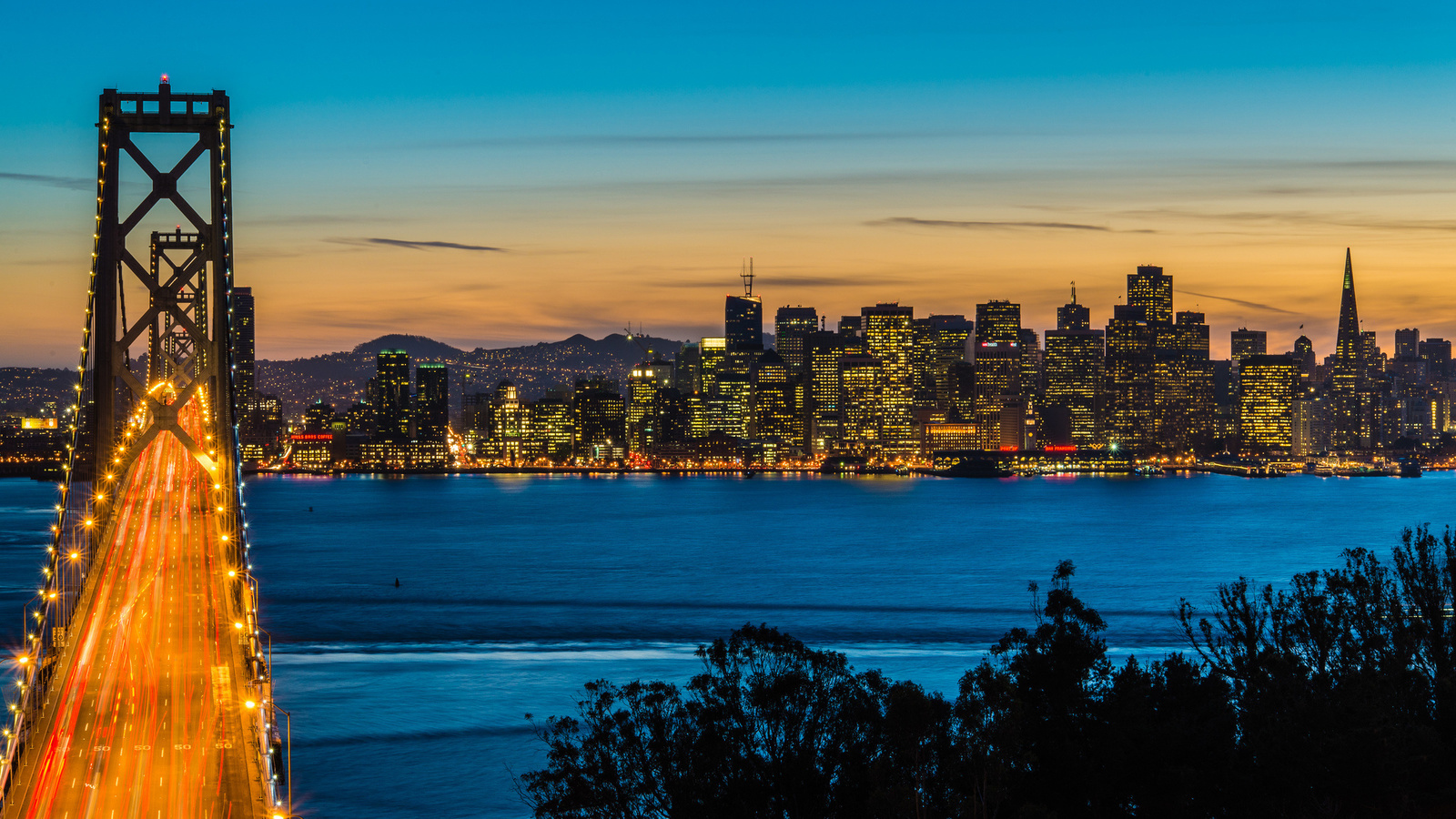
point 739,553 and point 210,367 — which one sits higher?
point 210,367

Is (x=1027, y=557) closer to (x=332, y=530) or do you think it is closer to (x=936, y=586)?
(x=936, y=586)

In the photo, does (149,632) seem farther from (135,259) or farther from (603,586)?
(603,586)

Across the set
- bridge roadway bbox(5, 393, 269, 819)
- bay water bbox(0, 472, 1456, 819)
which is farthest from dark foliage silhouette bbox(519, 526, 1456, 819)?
bay water bbox(0, 472, 1456, 819)

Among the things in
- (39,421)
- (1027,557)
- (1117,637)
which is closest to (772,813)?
(1117,637)

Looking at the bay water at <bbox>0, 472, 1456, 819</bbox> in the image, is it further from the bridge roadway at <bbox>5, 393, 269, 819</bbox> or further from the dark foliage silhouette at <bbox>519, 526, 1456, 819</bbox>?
the dark foliage silhouette at <bbox>519, 526, 1456, 819</bbox>

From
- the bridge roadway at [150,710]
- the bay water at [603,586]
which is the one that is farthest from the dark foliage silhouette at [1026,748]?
the bay water at [603,586]

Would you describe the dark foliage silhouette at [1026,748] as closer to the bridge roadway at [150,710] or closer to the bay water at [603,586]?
the bridge roadway at [150,710]
